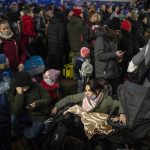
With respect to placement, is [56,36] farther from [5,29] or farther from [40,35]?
[5,29]

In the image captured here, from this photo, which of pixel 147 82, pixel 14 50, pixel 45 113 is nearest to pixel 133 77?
pixel 147 82

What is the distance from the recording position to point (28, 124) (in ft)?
17.5

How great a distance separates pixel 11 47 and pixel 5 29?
0.39 m

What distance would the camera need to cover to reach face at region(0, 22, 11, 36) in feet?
19.2

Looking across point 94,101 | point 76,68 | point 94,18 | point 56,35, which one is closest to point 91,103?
point 94,101

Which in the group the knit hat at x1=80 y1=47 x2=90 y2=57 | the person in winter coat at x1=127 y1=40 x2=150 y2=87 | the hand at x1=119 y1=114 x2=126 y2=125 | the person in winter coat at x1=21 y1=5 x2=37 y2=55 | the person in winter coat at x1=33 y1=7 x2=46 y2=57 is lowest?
the person in winter coat at x1=33 y1=7 x2=46 y2=57

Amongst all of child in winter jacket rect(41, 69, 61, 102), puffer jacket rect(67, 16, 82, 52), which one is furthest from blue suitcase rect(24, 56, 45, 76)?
puffer jacket rect(67, 16, 82, 52)

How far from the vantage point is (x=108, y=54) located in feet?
22.0

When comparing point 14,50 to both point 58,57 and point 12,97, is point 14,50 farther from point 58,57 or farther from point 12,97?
point 58,57

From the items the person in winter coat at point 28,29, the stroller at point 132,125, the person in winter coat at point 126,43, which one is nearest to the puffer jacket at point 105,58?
the person in winter coat at point 126,43

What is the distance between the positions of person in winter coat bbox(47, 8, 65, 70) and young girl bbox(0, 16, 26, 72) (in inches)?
127

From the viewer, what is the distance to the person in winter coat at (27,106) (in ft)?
17.5

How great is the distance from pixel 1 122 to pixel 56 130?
59.9 inches

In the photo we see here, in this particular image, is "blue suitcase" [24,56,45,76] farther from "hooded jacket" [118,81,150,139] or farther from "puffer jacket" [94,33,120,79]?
"hooded jacket" [118,81,150,139]
